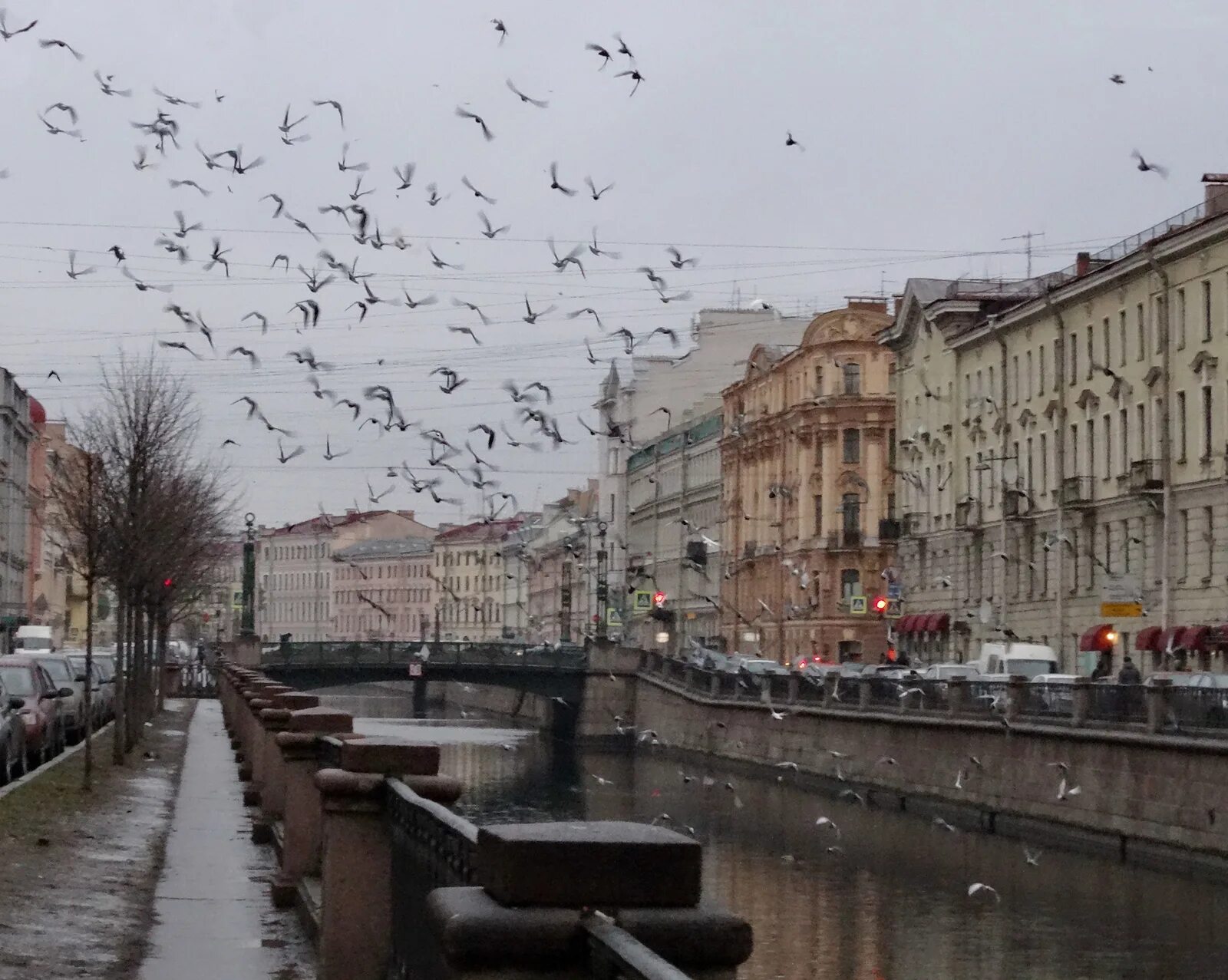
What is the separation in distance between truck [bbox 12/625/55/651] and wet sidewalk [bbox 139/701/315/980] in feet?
180

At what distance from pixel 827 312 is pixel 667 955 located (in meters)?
99.7

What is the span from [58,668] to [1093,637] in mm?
29959

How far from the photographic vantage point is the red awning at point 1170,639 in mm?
56188

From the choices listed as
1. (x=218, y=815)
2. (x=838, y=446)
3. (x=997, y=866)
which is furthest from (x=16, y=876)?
(x=838, y=446)

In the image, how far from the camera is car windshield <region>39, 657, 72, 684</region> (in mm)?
42250

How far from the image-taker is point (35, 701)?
109 ft

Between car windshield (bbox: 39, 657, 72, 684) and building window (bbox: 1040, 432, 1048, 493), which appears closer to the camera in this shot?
car windshield (bbox: 39, 657, 72, 684)

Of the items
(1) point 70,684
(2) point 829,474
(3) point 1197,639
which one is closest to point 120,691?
(1) point 70,684

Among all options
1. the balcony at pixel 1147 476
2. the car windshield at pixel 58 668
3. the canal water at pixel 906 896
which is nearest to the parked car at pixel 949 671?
the canal water at pixel 906 896

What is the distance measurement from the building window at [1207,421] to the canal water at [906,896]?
12812mm

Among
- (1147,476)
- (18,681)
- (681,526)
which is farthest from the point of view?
(681,526)

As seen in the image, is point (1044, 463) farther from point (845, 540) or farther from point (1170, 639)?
point (845, 540)

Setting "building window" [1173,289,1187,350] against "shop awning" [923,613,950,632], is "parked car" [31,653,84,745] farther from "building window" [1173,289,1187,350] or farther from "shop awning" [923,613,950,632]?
"shop awning" [923,613,950,632]

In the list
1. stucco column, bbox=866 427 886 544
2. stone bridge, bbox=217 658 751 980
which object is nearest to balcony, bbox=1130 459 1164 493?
stucco column, bbox=866 427 886 544
